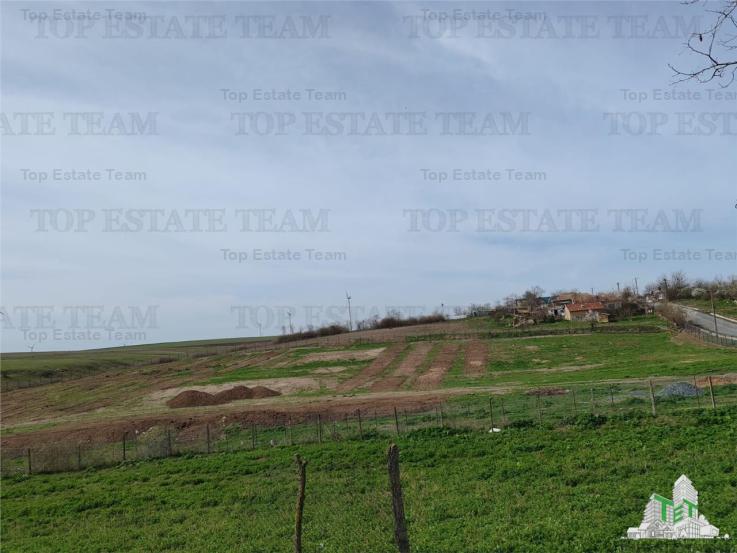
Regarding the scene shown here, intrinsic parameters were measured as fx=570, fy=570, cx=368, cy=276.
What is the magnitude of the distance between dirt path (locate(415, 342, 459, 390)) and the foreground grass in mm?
27125

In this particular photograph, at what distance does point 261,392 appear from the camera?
5003 centimetres

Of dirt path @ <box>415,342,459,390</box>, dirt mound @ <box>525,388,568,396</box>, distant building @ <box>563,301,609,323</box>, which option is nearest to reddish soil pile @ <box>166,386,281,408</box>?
dirt path @ <box>415,342,459,390</box>

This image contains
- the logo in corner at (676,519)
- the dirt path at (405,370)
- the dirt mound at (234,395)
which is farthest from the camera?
the dirt path at (405,370)

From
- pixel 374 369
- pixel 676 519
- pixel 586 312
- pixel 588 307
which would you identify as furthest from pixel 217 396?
pixel 588 307

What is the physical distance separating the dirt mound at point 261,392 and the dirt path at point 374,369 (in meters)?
5.78

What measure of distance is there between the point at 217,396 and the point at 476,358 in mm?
30293

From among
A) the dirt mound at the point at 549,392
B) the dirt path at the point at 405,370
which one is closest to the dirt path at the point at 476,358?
the dirt path at the point at 405,370

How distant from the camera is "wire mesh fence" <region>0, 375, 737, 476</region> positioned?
2302 centimetres

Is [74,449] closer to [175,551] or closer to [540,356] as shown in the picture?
[175,551]

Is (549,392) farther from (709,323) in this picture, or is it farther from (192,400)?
(709,323)

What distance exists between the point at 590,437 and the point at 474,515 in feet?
24.4

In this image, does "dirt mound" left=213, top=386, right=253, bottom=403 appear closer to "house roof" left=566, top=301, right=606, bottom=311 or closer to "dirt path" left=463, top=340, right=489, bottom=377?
"dirt path" left=463, top=340, right=489, bottom=377

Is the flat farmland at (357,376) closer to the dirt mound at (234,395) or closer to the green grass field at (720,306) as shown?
the dirt mound at (234,395)

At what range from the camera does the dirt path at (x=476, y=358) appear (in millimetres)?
56119
